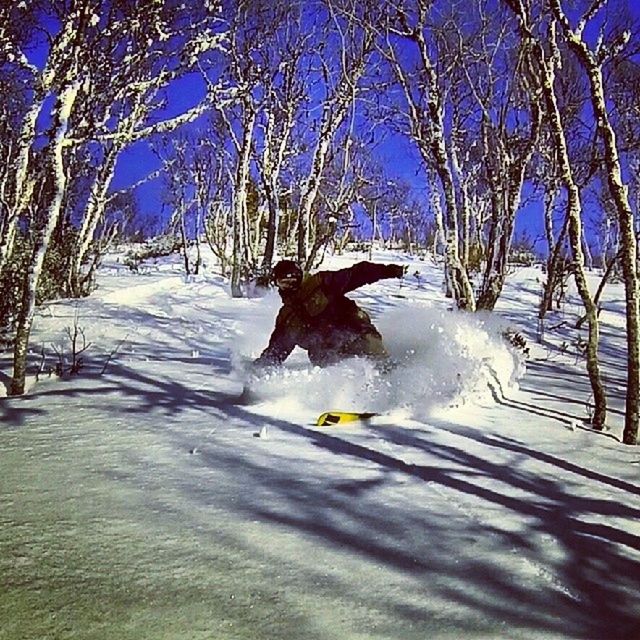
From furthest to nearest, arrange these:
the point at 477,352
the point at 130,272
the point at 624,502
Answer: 1. the point at 130,272
2. the point at 477,352
3. the point at 624,502

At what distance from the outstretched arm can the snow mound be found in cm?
66

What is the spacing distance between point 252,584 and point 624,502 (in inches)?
84.9

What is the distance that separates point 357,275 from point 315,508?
296cm

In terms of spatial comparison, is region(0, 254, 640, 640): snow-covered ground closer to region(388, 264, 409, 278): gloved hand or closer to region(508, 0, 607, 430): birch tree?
region(508, 0, 607, 430): birch tree

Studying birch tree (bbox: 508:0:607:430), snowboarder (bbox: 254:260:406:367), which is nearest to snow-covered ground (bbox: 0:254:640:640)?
snowboarder (bbox: 254:260:406:367)

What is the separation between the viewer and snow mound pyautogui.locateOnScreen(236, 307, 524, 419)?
5035 millimetres

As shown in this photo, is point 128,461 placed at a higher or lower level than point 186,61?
lower

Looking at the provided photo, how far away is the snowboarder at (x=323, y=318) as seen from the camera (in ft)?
18.3

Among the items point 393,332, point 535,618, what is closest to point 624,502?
point 535,618

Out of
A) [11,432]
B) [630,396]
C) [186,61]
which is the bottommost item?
[11,432]

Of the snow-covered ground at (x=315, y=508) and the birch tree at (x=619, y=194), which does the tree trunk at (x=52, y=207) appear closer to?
→ the snow-covered ground at (x=315, y=508)

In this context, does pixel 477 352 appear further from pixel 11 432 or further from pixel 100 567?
pixel 100 567

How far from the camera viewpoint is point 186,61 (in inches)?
297

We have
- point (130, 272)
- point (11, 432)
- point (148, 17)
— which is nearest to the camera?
point (11, 432)
